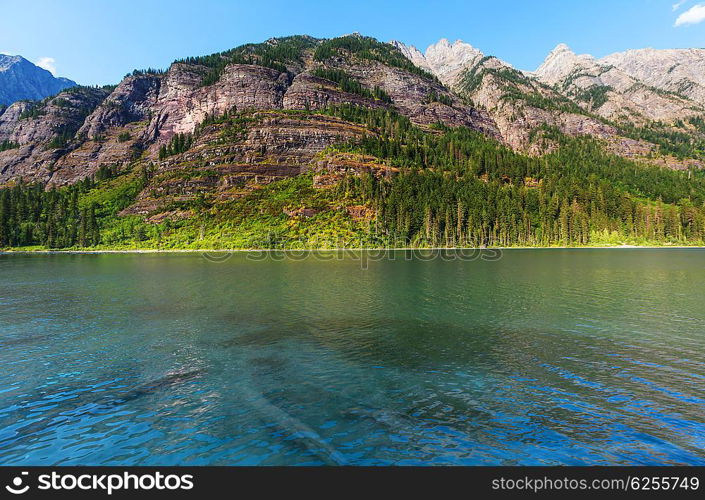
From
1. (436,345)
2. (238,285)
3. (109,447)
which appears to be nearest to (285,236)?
(238,285)

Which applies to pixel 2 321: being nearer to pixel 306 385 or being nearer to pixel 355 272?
pixel 306 385

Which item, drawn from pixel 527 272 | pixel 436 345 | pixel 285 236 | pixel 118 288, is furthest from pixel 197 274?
pixel 285 236

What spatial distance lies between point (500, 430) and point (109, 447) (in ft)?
52.4

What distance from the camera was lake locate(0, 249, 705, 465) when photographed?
14047 mm

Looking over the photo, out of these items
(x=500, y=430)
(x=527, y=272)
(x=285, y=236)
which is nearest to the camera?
(x=500, y=430)

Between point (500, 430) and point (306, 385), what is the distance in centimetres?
1039

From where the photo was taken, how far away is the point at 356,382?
21.0 meters

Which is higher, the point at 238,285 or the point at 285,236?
the point at 285,236

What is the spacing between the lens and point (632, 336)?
29.9m

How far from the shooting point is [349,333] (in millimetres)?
32312

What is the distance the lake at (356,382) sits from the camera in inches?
553

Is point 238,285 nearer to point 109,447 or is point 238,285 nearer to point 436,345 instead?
point 436,345

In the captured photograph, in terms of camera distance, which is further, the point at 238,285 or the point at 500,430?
the point at 238,285

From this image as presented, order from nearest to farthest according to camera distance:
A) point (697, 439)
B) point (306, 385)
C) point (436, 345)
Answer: point (697, 439), point (306, 385), point (436, 345)
